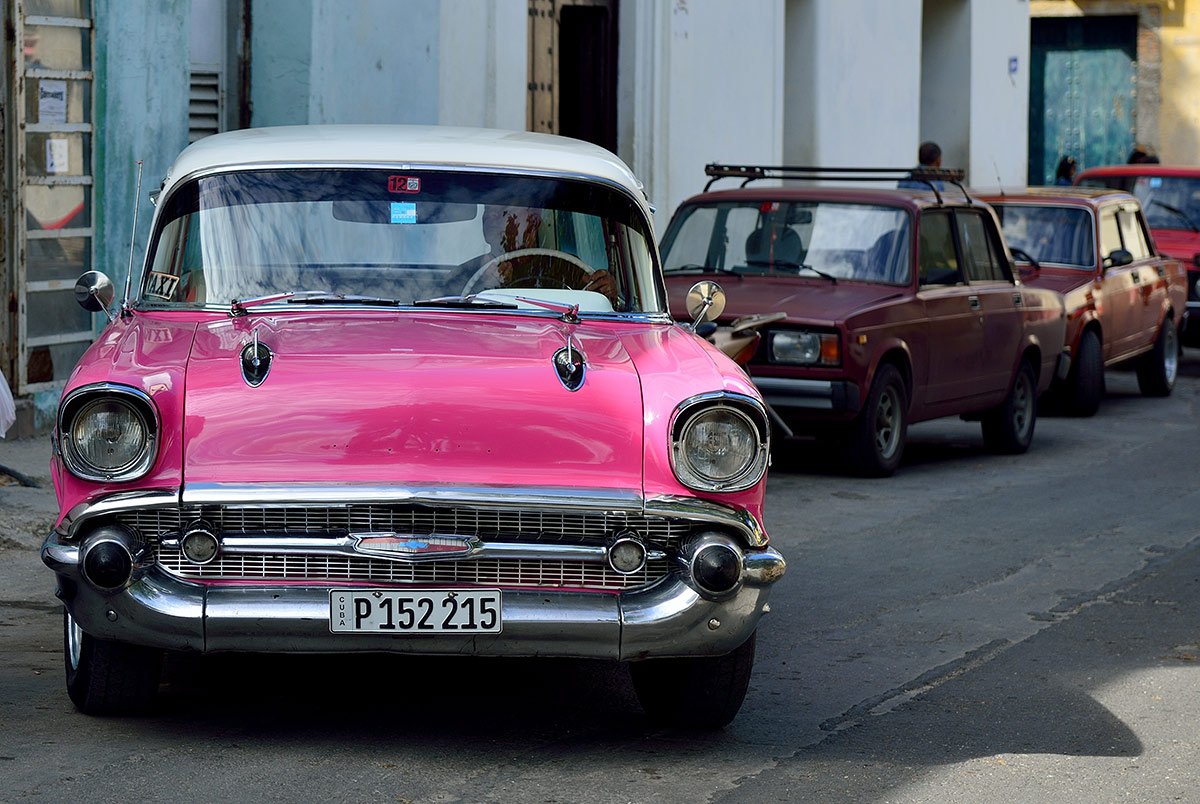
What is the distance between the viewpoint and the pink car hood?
505 centimetres

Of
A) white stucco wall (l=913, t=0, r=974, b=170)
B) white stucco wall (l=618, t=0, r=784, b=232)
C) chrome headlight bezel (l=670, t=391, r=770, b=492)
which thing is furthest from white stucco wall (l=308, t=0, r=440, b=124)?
white stucco wall (l=913, t=0, r=974, b=170)

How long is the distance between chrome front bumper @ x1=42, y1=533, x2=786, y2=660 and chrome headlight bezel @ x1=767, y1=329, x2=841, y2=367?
5.71m

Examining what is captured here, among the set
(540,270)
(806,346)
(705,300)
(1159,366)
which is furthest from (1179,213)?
(540,270)

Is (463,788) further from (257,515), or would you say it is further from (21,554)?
(21,554)

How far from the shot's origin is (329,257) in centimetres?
613

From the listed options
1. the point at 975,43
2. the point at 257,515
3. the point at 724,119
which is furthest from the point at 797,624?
the point at 975,43

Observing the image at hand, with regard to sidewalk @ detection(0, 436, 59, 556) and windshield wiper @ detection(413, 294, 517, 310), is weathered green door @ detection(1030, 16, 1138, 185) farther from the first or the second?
windshield wiper @ detection(413, 294, 517, 310)

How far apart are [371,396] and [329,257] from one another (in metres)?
1.10

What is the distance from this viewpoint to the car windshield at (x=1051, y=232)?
15242 mm

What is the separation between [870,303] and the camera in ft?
36.6

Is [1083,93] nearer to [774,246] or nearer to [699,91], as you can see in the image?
[699,91]

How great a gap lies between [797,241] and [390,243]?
5.95 m

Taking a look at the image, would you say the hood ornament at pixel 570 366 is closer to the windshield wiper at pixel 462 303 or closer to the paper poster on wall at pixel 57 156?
the windshield wiper at pixel 462 303

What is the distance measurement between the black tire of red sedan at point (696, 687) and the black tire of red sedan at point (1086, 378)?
32.2ft
